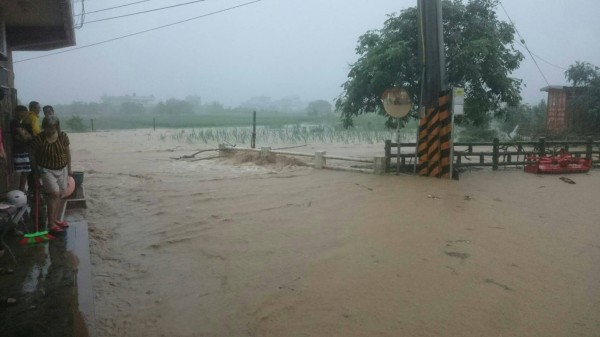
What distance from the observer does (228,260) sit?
17.1 feet

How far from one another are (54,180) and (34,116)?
8.67 ft

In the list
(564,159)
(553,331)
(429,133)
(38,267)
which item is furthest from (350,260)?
(564,159)

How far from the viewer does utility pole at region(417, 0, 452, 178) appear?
1025cm

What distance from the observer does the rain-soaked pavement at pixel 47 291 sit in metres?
3.05

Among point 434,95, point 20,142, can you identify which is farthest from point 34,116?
point 434,95

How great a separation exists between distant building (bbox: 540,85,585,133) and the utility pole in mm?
14631

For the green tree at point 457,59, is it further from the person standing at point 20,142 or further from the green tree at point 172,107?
the green tree at point 172,107

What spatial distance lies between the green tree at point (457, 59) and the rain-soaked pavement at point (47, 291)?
8646mm

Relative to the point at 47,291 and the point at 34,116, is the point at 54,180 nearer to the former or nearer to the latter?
the point at 47,291

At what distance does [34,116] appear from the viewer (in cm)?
706

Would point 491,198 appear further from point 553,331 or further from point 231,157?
point 231,157

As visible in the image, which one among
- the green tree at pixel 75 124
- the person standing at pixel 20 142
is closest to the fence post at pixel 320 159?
the person standing at pixel 20 142

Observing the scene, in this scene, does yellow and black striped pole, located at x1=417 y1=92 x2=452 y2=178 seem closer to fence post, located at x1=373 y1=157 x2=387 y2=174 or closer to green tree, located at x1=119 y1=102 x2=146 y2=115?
fence post, located at x1=373 y1=157 x2=387 y2=174

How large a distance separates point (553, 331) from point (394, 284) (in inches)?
57.5
